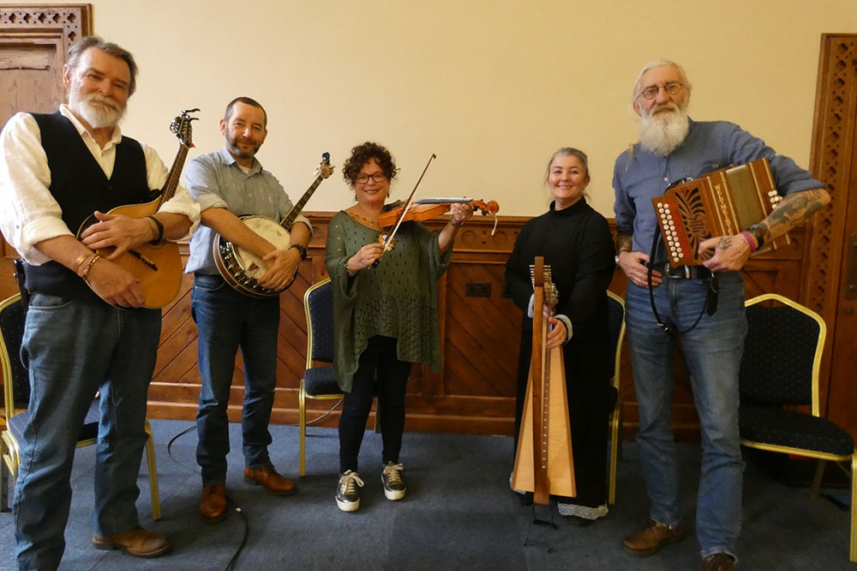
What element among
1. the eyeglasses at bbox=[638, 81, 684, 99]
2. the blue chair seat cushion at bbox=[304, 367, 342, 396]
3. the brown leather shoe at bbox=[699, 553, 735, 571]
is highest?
the eyeglasses at bbox=[638, 81, 684, 99]

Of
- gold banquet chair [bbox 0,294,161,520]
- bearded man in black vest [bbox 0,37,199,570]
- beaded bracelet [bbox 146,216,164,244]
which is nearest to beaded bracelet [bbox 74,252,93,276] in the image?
bearded man in black vest [bbox 0,37,199,570]

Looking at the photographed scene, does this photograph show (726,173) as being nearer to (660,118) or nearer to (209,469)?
(660,118)

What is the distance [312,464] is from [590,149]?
91.6 inches

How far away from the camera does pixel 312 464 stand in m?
2.79

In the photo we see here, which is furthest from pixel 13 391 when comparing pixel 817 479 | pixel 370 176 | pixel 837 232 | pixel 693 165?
pixel 837 232

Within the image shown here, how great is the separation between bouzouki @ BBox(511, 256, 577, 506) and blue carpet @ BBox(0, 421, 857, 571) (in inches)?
11.8

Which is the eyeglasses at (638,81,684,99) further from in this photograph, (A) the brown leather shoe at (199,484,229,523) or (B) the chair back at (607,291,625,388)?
(A) the brown leather shoe at (199,484,229,523)

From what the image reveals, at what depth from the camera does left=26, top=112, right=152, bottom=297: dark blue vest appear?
1616mm

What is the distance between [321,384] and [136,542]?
98cm

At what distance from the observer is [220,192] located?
2174 millimetres

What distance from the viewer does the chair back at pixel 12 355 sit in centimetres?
211

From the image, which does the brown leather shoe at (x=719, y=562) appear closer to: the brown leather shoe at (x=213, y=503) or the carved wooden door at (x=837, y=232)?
the carved wooden door at (x=837, y=232)

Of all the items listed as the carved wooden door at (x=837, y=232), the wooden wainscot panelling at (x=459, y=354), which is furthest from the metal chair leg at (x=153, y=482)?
the carved wooden door at (x=837, y=232)

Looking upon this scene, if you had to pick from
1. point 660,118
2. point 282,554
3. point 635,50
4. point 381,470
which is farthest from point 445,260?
point 635,50
